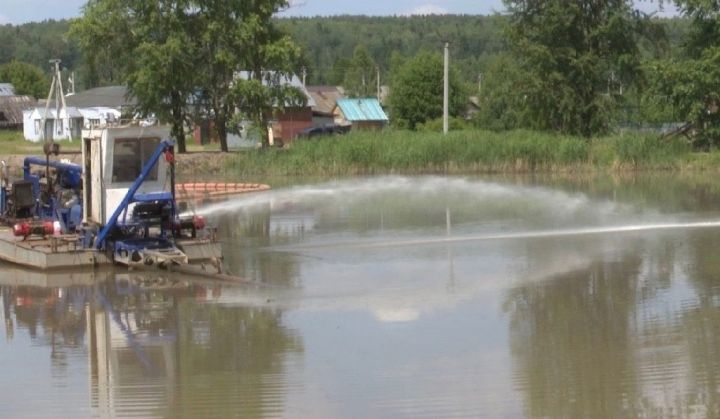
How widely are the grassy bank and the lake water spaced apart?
1975 cm

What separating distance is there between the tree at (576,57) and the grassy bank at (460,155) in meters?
6.15

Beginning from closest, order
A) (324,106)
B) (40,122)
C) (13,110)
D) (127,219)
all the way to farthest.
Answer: (127,219) < (40,122) < (324,106) < (13,110)

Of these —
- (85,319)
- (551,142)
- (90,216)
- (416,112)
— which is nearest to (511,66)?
(551,142)

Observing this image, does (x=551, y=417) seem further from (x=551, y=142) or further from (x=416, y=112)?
(x=416, y=112)

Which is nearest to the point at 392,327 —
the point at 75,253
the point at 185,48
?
the point at 75,253

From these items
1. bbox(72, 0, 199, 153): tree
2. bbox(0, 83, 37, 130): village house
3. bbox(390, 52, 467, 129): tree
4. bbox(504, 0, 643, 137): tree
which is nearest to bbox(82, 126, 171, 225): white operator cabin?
bbox(72, 0, 199, 153): tree

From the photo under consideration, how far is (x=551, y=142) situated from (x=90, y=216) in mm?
31038

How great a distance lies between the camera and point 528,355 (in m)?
14.9

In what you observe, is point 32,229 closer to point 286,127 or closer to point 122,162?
point 122,162

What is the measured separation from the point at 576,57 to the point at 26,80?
3757 inches

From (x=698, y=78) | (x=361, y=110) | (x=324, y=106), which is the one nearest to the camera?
(x=698, y=78)

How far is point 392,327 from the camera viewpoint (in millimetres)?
16859

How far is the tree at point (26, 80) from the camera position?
459 feet

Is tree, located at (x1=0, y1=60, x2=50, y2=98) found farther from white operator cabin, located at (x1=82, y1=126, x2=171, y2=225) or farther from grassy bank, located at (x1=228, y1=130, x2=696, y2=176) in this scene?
white operator cabin, located at (x1=82, y1=126, x2=171, y2=225)
